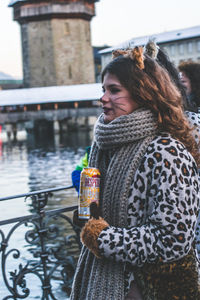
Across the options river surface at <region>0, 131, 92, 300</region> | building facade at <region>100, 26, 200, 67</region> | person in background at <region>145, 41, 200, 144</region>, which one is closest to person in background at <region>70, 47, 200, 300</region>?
person in background at <region>145, 41, 200, 144</region>

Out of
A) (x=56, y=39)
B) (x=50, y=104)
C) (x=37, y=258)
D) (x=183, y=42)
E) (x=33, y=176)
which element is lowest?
(x=33, y=176)

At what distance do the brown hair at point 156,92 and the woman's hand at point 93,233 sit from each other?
0.34 m

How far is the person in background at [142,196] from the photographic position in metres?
1.44

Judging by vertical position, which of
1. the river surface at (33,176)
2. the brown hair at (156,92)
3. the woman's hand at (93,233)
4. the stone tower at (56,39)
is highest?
the stone tower at (56,39)

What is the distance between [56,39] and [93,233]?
44932 millimetres

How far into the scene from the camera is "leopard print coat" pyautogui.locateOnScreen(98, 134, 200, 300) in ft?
4.69

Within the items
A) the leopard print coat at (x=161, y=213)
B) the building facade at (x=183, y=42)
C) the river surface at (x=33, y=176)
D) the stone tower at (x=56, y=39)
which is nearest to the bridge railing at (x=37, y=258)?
the river surface at (x=33, y=176)

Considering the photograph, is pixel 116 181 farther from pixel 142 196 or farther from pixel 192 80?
pixel 192 80

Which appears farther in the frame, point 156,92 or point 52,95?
point 52,95

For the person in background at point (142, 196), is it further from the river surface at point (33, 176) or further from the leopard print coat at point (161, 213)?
the river surface at point (33, 176)

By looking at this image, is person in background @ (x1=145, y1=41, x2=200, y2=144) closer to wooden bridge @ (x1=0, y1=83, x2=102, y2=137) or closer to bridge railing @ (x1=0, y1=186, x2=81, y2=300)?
bridge railing @ (x1=0, y1=186, x2=81, y2=300)

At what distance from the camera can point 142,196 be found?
4.90 feet

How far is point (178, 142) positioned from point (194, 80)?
4.25ft

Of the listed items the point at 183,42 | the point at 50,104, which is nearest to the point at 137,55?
the point at 50,104
